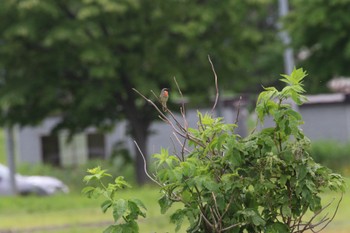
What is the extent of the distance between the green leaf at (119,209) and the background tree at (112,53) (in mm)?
19855

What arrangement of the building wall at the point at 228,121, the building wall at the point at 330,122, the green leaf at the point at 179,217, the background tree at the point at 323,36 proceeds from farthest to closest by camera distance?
the building wall at the point at 330,122 < the building wall at the point at 228,121 < the background tree at the point at 323,36 < the green leaf at the point at 179,217

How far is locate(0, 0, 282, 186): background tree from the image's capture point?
25.2 metres

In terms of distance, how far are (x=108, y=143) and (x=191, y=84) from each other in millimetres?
17884

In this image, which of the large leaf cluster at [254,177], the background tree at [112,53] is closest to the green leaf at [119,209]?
the large leaf cluster at [254,177]

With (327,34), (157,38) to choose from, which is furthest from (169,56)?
(327,34)

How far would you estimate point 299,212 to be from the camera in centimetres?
501

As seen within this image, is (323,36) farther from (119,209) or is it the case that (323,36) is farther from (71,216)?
(119,209)

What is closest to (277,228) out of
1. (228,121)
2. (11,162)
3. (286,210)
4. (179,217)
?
(286,210)

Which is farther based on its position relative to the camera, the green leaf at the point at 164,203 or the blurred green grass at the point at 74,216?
the blurred green grass at the point at 74,216

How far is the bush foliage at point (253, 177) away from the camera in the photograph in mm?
4887

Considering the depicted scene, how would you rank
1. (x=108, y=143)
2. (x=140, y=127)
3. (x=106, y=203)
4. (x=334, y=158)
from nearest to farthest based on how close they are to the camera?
1. (x=106, y=203)
2. (x=140, y=127)
3. (x=334, y=158)
4. (x=108, y=143)

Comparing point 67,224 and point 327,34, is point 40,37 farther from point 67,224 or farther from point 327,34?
point 67,224

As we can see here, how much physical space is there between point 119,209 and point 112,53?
21.1 m

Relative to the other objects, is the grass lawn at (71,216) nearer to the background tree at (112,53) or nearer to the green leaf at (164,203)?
the background tree at (112,53)
